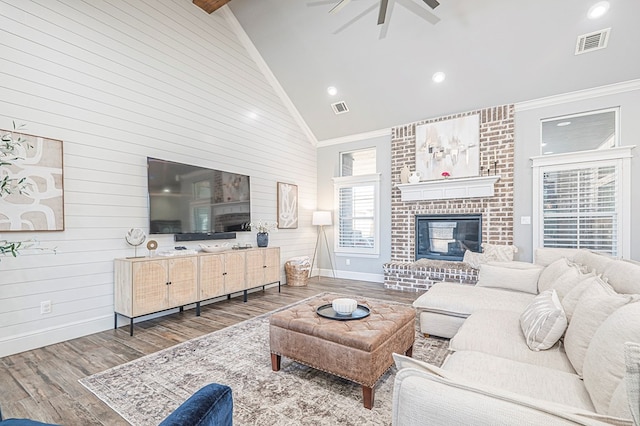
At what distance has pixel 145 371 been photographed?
2434 millimetres

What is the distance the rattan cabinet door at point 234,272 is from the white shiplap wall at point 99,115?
65cm

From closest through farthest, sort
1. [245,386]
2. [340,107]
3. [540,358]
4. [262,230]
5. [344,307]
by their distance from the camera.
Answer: [540,358], [245,386], [344,307], [262,230], [340,107]

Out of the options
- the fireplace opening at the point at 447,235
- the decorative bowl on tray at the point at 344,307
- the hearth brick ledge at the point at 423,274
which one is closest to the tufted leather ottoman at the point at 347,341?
the decorative bowl on tray at the point at 344,307

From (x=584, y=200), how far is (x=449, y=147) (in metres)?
2.09

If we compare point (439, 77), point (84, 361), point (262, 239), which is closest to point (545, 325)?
point (84, 361)

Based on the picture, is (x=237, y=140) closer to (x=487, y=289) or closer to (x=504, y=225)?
(x=487, y=289)

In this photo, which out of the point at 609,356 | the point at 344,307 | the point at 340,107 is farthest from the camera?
the point at 340,107

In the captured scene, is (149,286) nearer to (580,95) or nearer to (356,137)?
(356,137)

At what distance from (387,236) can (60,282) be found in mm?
4993

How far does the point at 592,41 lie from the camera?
384cm

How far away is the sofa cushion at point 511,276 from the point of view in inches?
128

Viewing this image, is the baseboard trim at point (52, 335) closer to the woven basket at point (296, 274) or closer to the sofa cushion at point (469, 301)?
the woven basket at point (296, 274)

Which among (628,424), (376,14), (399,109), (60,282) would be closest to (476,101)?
(399,109)

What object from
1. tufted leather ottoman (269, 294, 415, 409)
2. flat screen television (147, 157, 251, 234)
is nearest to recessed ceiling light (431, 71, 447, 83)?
flat screen television (147, 157, 251, 234)
